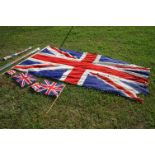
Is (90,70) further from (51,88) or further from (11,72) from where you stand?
(11,72)

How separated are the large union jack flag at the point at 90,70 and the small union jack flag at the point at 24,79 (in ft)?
0.97

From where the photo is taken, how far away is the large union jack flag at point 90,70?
608 cm

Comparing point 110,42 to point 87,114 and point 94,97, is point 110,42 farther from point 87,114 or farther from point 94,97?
point 87,114

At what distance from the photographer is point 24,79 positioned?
6266 mm

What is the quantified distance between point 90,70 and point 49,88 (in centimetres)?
161

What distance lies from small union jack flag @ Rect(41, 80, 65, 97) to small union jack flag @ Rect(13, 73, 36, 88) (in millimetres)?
383

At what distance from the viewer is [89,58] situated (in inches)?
303

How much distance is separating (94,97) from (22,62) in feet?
9.59

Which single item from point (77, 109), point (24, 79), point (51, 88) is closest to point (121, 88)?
point (77, 109)

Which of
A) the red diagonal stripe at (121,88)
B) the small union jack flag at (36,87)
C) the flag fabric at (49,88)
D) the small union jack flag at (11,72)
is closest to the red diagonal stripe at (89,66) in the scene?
the red diagonal stripe at (121,88)

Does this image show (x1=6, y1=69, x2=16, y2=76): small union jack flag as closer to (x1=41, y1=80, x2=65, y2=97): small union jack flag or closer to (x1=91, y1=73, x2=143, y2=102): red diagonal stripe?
(x1=41, y1=80, x2=65, y2=97): small union jack flag


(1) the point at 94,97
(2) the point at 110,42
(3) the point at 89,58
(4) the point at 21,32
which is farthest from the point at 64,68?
(4) the point at 21,32

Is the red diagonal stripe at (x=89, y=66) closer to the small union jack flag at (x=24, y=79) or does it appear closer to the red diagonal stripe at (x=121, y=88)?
the red diagonal stripe at (x=121, y=88)

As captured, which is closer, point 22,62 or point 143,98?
point 143,98
